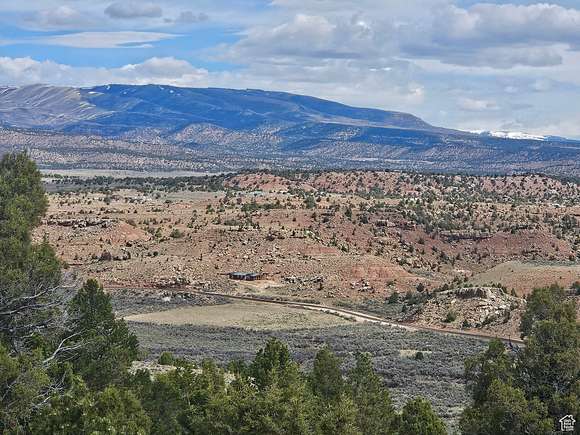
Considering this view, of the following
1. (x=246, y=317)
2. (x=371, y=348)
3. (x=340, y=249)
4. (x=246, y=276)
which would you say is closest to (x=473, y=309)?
(x=371, y=348)

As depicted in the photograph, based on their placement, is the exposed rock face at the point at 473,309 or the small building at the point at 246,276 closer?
the exposed rock face at the point at 473,309

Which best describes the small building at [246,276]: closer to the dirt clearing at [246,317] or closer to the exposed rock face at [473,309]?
the dirt clearing at [246,317]

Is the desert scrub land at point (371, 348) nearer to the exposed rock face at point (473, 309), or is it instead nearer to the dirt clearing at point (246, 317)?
the dirt clearing at point (246, 317)

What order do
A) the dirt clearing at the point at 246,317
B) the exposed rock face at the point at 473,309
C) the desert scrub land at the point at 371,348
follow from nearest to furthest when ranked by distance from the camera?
the desert scrub land at the point at 371,348
the exposed rock face at the point at 473,309
the dirt clearing at the point at 246,317

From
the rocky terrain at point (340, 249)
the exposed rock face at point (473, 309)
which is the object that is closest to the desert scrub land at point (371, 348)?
the exposed rock face at point (473, 309)

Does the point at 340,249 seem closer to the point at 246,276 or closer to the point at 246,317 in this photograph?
the point at 246,276

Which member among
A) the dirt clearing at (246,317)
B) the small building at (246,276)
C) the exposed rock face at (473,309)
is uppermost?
the exposed rock face at (473,309)

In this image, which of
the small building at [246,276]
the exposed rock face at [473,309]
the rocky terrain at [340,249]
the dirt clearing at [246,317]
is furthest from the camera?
the small building at [246,276]

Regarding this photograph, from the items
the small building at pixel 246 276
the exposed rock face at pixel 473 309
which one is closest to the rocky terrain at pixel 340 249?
the exposed rock face at pixel 473 309

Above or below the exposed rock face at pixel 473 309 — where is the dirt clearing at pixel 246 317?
below
